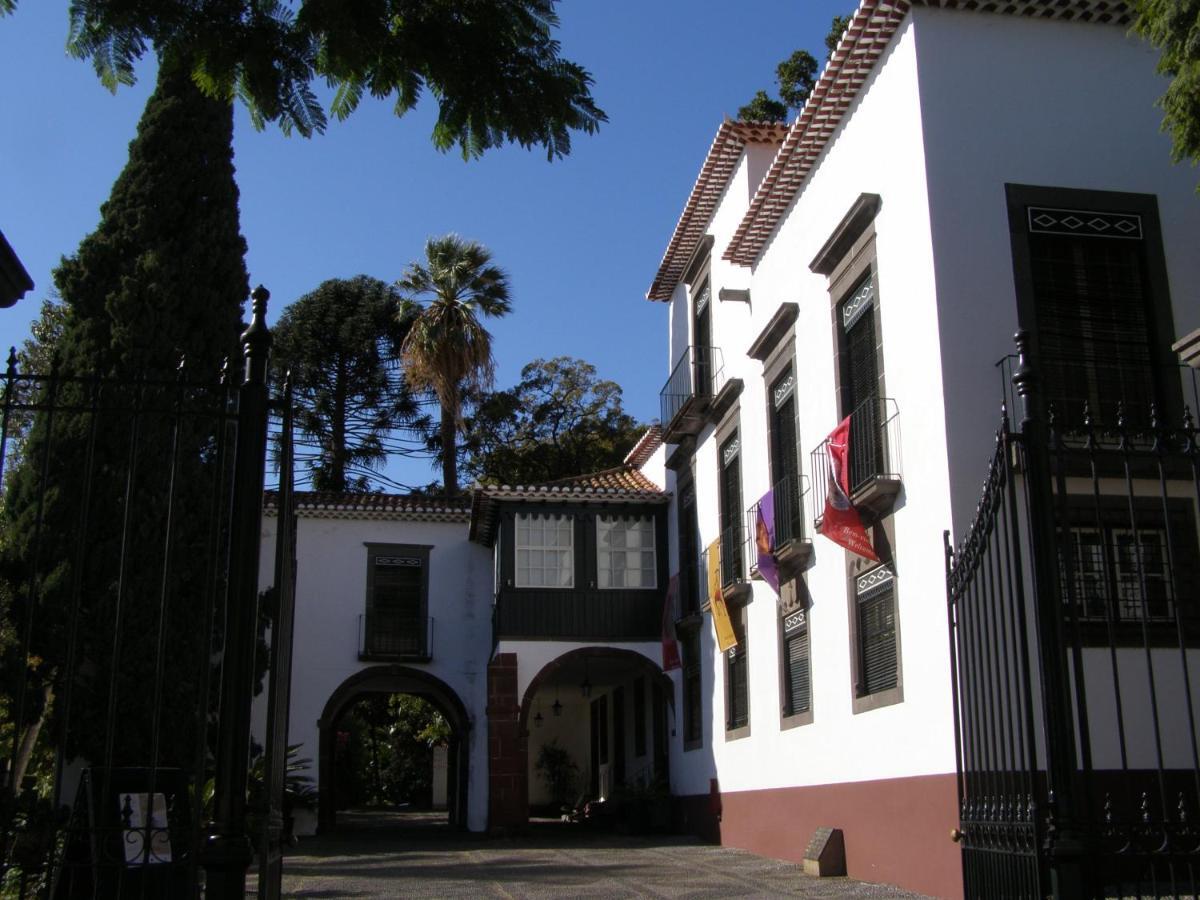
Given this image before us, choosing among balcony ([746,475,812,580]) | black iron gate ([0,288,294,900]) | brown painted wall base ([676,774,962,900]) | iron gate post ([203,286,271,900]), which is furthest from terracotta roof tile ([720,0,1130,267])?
iron gate post ([203,286,271,900])

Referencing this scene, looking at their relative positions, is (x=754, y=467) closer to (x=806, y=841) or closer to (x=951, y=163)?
(x=806, y=841)

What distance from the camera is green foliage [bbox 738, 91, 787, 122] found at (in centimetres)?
2541

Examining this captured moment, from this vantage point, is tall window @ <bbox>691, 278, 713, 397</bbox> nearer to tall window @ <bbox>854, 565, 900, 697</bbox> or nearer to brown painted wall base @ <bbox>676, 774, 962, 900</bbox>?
brown painted wall base @ <bbox>676, 774, 962, 900</bbox>

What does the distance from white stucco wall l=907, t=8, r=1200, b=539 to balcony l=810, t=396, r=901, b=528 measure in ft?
3.60

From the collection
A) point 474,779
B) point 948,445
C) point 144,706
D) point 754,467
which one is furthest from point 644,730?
point 948,445

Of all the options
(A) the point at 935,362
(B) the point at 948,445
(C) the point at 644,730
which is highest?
(A) the point at 935,362

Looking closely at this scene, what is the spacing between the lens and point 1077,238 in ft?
37.7

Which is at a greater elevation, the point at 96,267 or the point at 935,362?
the point at 96,267

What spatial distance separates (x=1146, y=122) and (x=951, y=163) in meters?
2.12

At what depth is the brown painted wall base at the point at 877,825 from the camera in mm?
10367

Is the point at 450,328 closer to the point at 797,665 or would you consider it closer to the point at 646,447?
the point at 646,447

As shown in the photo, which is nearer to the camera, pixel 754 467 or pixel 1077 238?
pixel 1077 238

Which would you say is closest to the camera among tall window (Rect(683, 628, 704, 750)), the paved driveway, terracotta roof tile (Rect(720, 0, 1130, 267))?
terracotta roof tile (Rect(720, 0, 1130, 267))

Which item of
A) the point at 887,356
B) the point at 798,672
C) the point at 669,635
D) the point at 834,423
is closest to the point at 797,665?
the point at 798,672
